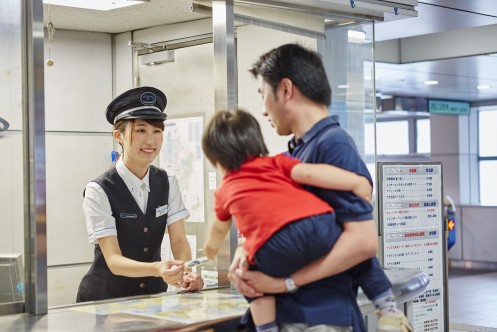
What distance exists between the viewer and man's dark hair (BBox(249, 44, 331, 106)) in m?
2.50

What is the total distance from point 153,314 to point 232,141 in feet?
3.13

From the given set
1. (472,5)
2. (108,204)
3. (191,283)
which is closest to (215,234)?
(191,283)

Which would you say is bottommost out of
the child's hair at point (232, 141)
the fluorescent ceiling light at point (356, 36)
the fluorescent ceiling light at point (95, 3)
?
the child's hair at point (232, 141)

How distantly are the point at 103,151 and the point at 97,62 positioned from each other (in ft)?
2.13

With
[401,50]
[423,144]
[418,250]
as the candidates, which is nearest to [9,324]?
[418,250]

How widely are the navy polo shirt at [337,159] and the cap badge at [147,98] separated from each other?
154 cm

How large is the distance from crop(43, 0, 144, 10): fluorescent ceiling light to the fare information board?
6.49ft

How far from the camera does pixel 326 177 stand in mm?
2332

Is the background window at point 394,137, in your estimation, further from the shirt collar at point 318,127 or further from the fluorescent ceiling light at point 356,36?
the shirt collar at point 318,127

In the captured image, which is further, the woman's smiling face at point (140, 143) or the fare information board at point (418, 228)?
the fare information board at point (418, 228)

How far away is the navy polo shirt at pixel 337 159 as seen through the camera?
7.86 feet

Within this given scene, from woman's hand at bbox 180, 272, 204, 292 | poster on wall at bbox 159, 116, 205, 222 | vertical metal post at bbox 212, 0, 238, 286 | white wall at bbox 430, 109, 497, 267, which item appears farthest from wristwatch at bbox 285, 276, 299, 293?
white wall at bbox 430, 109, 497, 267

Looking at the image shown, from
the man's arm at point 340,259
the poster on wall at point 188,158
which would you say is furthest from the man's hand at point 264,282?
the poster on wall at point 188,158

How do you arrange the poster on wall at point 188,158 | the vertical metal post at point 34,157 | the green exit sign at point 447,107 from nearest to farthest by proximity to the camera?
the vertical metal post at point 34,157 → the poster on wall at point 188,158 → the green exit sign at point 447,107
